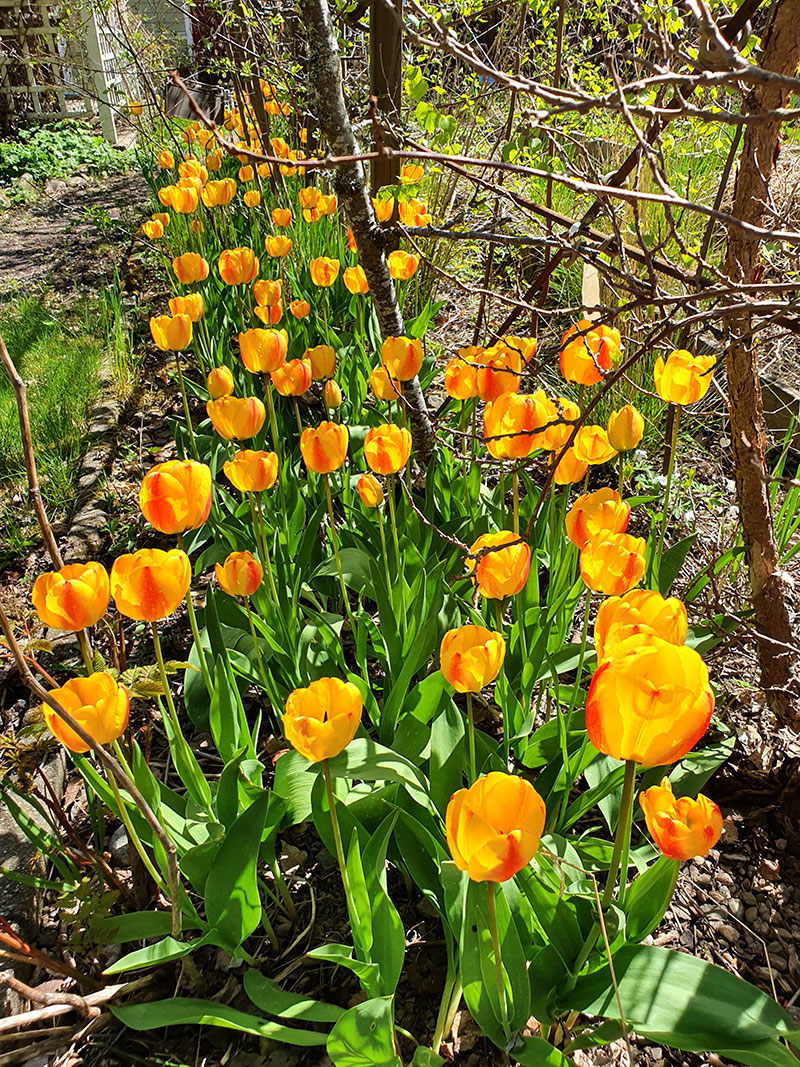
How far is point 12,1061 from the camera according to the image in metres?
1.29

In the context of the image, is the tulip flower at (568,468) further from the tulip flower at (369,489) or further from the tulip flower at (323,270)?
the tulip flower at (323,270)

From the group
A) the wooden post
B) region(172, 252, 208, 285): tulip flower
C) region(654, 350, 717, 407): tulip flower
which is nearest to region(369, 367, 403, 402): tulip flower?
region(654, 350, 717, 407): tulip flower

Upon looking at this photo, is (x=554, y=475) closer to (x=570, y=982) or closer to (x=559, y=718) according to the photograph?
(x=559, y=718)

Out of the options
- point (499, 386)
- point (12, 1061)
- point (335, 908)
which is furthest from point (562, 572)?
point (12, 1061)

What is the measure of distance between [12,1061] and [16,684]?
1.01 metres

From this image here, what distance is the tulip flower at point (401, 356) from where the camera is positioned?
1849 mm

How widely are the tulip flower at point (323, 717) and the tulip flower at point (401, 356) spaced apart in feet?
3.30

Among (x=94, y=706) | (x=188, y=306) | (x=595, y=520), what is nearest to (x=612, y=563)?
(x=595, y=520)

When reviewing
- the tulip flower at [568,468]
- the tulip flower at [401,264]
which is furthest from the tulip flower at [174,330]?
the tulip flower at [568,468]

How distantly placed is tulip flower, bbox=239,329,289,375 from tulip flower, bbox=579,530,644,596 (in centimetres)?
98

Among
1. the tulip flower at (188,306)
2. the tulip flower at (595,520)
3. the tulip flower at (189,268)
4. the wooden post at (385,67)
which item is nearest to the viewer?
the tulip flower at (595,520)

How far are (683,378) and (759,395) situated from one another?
26cm

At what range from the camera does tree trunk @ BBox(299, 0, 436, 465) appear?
6.51ft

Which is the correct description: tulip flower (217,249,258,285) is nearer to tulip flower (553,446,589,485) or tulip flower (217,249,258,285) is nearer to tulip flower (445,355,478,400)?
tulip flower (445,355,478,400)
